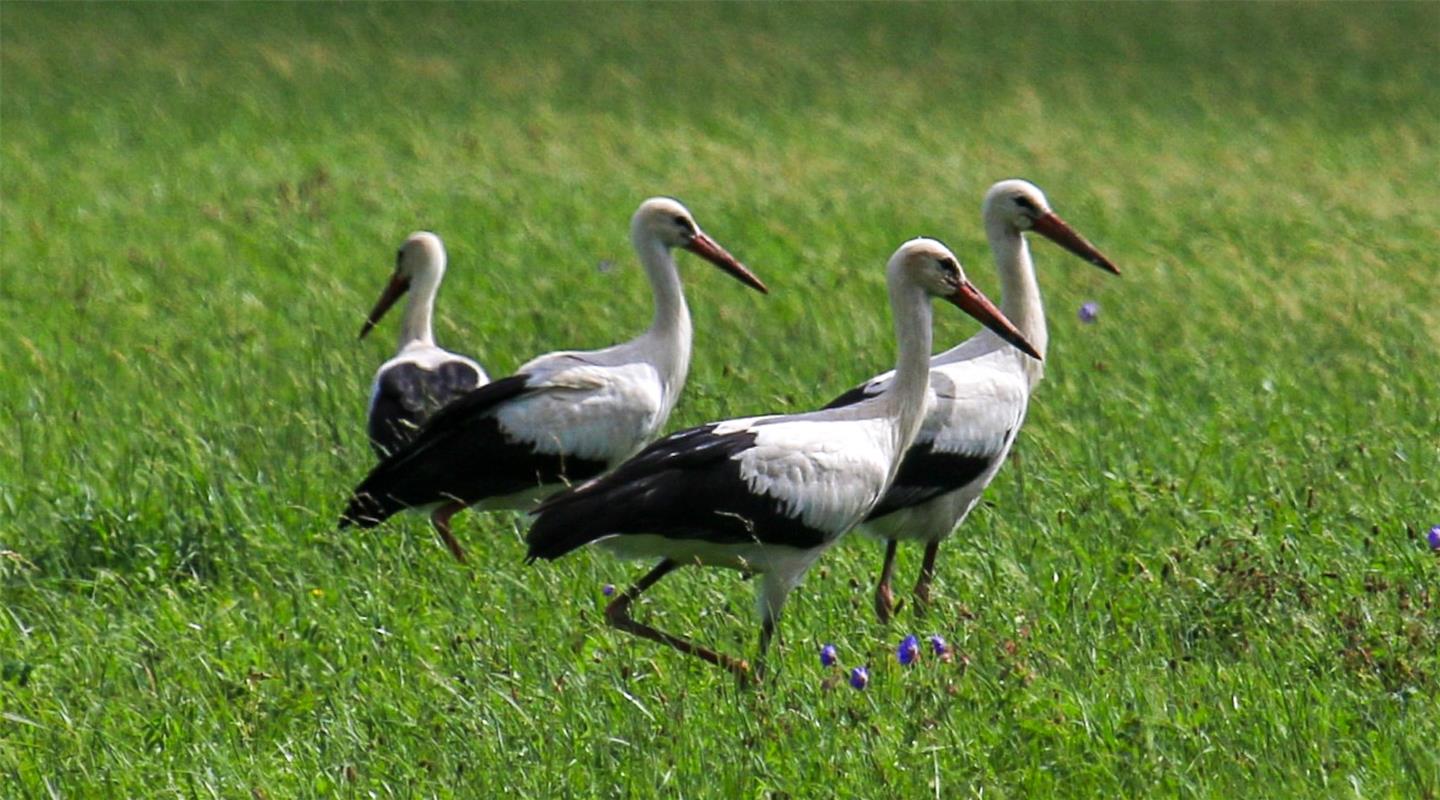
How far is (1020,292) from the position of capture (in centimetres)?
Result: 629

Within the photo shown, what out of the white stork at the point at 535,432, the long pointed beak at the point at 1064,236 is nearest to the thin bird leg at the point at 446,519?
the white stork at the point at 535,432

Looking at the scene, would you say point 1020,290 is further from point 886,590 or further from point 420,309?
point 420,309

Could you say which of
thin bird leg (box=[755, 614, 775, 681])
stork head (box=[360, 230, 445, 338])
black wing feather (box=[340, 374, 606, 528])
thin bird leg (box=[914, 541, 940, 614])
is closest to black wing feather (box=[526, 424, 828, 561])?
thin bird leg (box=[755, 614, 775, 681])

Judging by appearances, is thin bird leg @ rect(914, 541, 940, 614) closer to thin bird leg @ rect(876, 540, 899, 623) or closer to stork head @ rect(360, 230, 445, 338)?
thin bird leg @ rect(876, 540, 899, 623)

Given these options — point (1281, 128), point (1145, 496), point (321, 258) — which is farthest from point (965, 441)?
point (1281, 128)

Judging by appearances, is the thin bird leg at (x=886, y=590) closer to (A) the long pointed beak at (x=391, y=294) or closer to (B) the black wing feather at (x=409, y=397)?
(B) the black wing feather at (x=409, y=397)

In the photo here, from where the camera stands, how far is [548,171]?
14.2m

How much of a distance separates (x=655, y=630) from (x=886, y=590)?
0.83 m

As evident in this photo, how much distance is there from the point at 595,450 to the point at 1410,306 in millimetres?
3943

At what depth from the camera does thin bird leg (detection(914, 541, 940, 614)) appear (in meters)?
5.15

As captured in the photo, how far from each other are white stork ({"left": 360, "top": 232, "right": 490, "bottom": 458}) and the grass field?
181 mm

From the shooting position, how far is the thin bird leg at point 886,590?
Answer: 209 inches

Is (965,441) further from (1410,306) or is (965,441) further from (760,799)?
(1410,306)

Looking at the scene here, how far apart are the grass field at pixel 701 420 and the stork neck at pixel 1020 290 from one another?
41 centimetres
